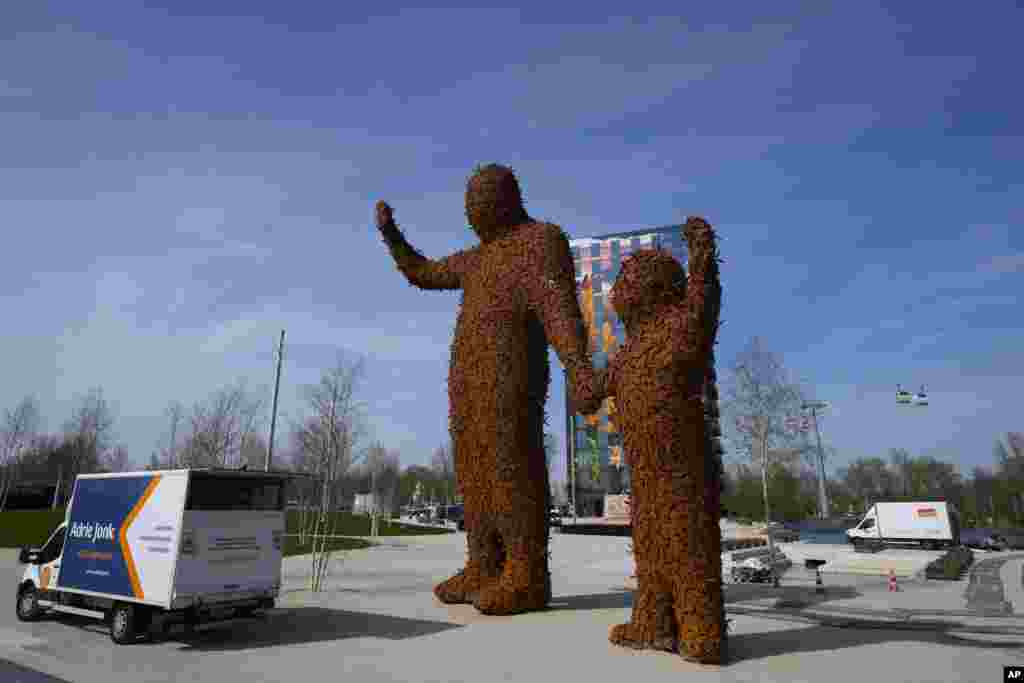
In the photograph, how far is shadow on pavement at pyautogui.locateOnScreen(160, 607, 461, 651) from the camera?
9000 millimetres

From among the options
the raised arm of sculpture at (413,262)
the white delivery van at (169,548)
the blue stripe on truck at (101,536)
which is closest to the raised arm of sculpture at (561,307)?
the raised arm of sculpture at (413,262)

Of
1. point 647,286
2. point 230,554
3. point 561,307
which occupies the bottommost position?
point 230,554

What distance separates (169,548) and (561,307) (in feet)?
21.2

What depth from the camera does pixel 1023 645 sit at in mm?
8148

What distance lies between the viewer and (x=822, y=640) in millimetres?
8320

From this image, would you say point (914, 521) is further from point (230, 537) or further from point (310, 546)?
point (230, 537)

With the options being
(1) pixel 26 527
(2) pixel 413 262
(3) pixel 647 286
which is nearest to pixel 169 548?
(2) pixel 413 262

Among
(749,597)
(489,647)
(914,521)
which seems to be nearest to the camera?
(489,647)

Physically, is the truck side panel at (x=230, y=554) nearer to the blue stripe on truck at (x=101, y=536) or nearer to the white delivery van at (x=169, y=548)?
the white delivery van at (x=169, y=548)

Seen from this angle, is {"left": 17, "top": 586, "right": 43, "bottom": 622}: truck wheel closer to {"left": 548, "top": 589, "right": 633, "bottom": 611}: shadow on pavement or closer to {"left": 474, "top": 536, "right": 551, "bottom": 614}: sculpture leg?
{"left": 474, "top": 536, "right": 551, "bottom": 614}: sculpture leg

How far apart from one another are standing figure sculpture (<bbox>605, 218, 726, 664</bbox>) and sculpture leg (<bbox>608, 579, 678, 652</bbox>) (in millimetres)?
11

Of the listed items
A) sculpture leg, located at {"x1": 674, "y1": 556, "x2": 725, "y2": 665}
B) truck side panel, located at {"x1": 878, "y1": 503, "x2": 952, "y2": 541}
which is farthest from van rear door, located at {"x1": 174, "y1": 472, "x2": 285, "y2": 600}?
truck side panel, located at {"x1": 878, "y1": 503, "x2": 952, "y2": 541}

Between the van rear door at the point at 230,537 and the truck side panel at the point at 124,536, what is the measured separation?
0.61 feet

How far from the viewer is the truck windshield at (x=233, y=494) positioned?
886 centimetres
